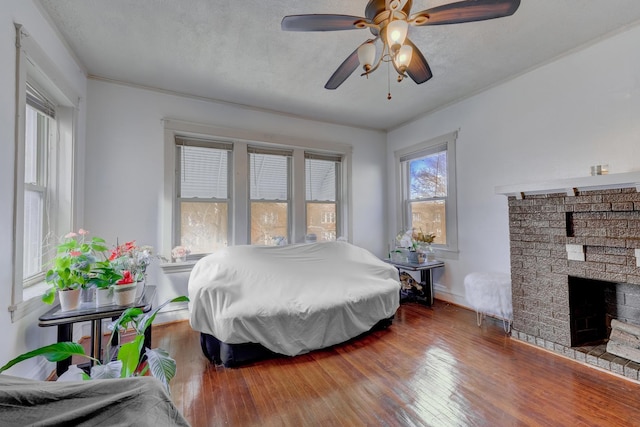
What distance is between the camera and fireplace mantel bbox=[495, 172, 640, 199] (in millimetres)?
1986

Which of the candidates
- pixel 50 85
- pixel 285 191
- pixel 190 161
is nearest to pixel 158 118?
pixel 190 161

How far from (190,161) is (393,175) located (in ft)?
10.6

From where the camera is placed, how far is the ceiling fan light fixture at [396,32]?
155 cm

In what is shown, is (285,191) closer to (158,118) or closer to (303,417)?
(158,118)

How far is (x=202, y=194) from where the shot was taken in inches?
142

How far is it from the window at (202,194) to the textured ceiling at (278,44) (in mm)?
703

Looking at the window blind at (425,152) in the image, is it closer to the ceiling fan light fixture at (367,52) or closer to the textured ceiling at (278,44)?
the textured ceiling at (278,44)

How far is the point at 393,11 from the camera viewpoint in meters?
1.59

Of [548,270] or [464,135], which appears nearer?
[548,270]

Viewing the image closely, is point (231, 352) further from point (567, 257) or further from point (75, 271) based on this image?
point (567, 257)

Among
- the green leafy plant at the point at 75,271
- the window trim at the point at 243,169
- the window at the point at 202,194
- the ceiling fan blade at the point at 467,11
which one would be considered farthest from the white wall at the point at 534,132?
the green leafy plant at the point at 75,271

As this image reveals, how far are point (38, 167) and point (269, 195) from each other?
2385mm

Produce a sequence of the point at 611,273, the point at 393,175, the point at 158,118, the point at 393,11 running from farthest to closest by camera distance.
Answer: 1. the point at 393,175
2. the point at 158,118
3. the point at 611,273
4. the point at 393,11

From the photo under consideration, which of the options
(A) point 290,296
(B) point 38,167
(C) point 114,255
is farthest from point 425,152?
(B) point 38,167
